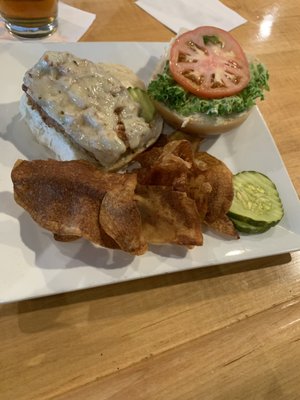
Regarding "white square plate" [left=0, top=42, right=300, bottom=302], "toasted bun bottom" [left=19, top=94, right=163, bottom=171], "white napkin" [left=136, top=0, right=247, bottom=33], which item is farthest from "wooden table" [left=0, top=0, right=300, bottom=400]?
"white napkin" [left=136, top=0, right=247, bottom=33]

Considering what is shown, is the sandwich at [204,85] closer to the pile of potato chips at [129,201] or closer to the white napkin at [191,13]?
the pile of potato chips at [129,201]

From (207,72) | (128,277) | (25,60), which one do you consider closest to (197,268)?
(128,277)

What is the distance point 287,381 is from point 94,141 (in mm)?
1160

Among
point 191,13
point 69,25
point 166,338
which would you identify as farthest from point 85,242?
point 191,13

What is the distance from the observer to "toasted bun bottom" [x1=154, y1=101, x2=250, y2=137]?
80.8 inches

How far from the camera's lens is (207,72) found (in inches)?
82.3

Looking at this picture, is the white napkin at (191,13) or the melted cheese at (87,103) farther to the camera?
the white napkin at (191,13)

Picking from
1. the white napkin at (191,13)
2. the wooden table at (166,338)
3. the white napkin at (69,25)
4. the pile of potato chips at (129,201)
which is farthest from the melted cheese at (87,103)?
the white napkin at (191,13)

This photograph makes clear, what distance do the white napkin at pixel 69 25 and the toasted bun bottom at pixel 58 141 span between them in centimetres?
70

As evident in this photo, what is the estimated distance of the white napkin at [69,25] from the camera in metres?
2.52

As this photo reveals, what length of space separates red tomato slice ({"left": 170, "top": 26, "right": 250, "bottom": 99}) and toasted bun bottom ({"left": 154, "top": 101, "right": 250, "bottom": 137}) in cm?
11

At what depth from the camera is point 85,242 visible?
1679 mm

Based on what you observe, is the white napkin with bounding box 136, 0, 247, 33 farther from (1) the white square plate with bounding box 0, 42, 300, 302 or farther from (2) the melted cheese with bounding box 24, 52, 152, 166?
(2) the melted cheese with bounding box 24, 52, 152, 166

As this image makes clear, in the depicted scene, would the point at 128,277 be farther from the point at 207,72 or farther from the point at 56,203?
the point at 207,72
